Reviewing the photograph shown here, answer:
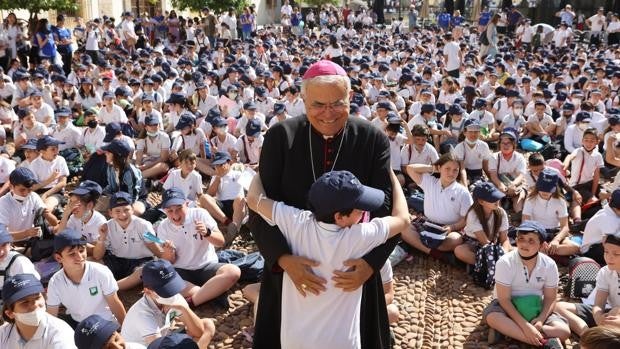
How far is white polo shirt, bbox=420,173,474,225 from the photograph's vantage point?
6645 mm

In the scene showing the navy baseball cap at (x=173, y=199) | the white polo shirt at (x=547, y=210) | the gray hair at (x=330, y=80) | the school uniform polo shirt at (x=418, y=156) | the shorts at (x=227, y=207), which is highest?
the gray hair at (x=330, y=80)

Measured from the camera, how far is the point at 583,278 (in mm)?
5594

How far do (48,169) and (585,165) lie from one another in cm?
721

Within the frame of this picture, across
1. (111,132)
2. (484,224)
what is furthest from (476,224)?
(111,132)

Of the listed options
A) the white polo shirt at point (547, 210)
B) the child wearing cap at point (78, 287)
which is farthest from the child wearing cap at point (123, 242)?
the white polo shirt at point (547, 210)

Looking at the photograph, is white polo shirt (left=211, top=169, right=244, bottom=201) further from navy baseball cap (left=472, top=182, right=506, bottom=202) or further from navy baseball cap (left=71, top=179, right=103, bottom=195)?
navy baseball cap (left=472, top=182, right=506, bottom=202)

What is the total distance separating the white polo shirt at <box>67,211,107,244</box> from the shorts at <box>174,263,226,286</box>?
1.05 metres

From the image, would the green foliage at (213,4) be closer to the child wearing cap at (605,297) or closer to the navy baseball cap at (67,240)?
the navy baseball cap at (67,240)

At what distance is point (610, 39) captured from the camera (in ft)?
77.0

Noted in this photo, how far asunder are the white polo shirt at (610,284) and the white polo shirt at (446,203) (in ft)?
6.18

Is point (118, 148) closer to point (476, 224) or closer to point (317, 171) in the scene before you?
point (476, 224)

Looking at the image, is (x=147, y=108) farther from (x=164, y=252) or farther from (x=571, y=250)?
(x=571, y=250)

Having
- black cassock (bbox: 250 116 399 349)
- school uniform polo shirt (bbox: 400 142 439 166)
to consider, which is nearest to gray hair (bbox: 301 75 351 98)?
black cassock (bbox: 250 116 399 349)

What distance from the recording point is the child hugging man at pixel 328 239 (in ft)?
7.80
